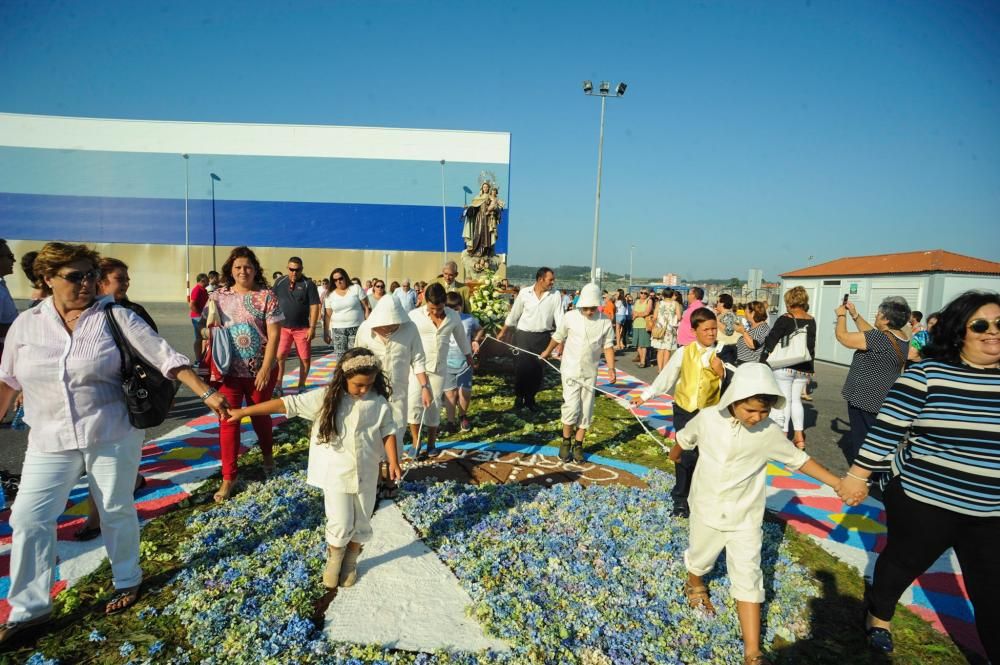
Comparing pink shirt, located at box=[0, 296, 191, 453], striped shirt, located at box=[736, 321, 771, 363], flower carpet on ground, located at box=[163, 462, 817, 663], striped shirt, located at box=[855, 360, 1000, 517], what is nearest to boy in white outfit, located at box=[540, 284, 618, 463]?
flower carpet on ground, located at box=[163, 462, 817, 663]

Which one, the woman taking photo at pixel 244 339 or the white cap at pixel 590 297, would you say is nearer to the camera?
the woman taking photo at pixel 244 339

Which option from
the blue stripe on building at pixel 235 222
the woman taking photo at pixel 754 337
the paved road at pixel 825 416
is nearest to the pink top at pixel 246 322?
the woman taking photo at pixel 754 337

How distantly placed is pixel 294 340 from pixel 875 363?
26.1 ft

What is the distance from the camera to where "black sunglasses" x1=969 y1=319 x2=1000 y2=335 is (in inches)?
105

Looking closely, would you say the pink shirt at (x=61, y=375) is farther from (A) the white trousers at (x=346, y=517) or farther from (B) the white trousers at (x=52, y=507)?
(A) the white trousers at (x=346, y=517)

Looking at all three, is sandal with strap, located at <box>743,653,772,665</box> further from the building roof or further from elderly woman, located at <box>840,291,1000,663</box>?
the building roof

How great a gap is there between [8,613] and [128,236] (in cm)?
3319

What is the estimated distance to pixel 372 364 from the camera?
11.0 feet

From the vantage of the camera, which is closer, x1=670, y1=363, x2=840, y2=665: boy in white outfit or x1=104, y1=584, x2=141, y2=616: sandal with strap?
x1=670, y1=363, x2=840, y2=665: boy in white outfit

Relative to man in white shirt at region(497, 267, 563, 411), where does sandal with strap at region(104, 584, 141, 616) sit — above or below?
below

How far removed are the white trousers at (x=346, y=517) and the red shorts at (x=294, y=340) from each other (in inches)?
210

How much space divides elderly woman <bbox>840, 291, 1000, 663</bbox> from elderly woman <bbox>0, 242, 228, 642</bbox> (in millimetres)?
3958

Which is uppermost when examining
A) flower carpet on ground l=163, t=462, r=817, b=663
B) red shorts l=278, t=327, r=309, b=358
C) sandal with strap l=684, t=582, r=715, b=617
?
red shorts l=278, t=327, r=309, b=358

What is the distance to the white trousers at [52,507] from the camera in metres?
2.76
